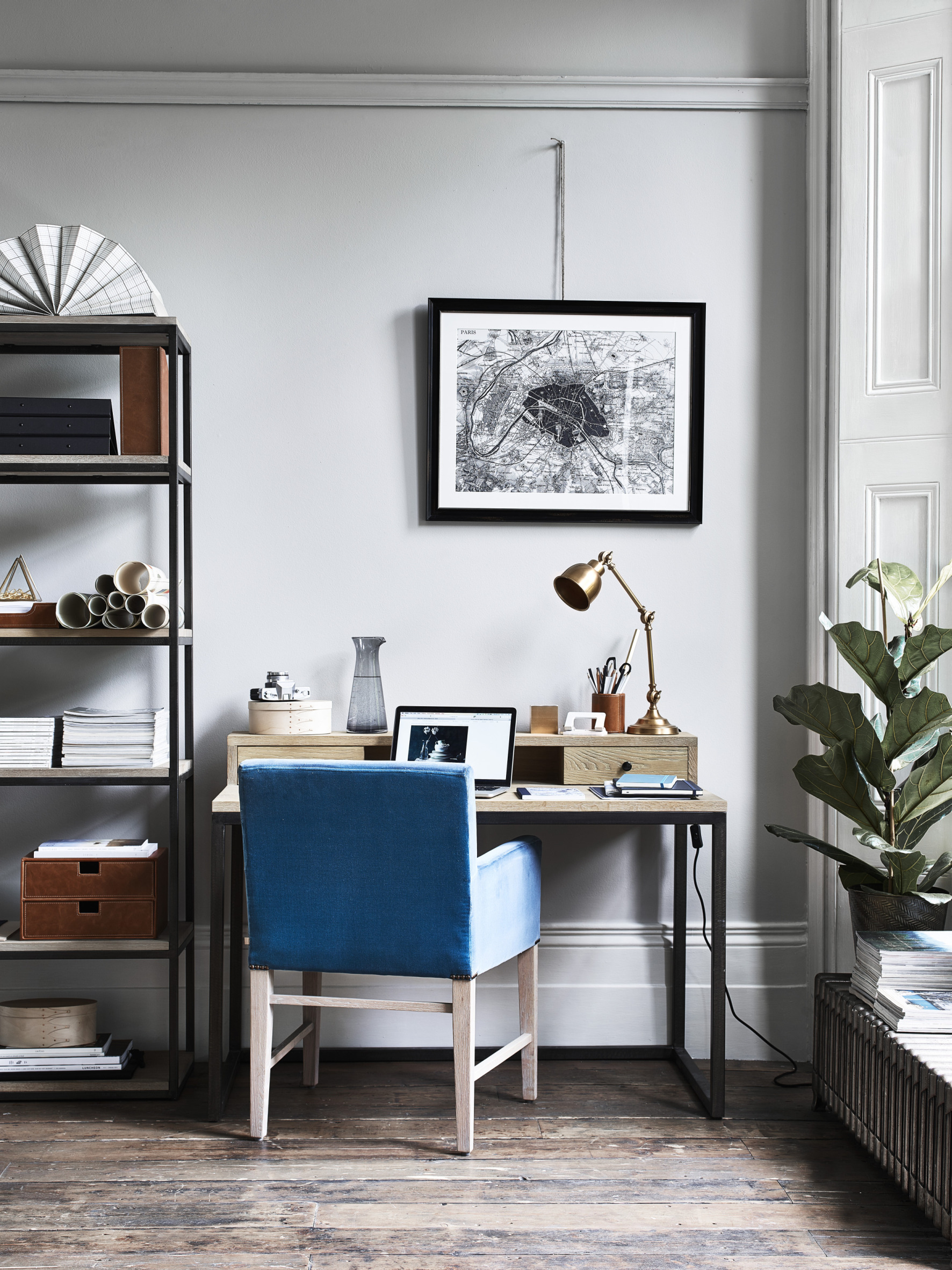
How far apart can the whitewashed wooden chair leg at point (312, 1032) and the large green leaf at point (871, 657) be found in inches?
59.0

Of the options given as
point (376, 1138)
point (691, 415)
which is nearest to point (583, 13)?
point (691, 415)

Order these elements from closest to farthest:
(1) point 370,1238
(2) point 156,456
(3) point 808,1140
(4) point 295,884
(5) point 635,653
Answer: (1) point 370,1238 → (4) point 295,884 → (3) point 808,1140 → (2) point 156,456 → (5) point 635,653

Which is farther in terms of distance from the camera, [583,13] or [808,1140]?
[583,13]

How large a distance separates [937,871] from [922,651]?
0.52m

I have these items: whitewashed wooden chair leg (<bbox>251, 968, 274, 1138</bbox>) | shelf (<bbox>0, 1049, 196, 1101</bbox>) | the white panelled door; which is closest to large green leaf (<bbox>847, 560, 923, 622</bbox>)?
the white panelled door

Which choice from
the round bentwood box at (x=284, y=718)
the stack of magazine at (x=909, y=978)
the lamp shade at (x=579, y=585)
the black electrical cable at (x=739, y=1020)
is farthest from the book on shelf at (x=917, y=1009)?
the round bentwood box at (x=284, y=718)

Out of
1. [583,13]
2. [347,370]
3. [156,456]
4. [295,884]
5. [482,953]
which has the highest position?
[583,13]

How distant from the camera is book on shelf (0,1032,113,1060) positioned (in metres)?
2.59

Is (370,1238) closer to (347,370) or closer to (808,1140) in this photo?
(808,1140)

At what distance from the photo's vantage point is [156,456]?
101 inches

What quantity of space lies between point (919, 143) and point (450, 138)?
1.27 meters

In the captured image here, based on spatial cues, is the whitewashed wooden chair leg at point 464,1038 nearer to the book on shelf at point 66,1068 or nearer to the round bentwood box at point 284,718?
the round bentwood box at point 284,718

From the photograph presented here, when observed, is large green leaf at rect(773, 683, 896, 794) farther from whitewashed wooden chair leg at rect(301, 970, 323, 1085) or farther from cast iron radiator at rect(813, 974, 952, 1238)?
whitewashed wooden chair leg at rect(301, 970, 323, 1085)

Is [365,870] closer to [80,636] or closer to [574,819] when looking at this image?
[574,819]
